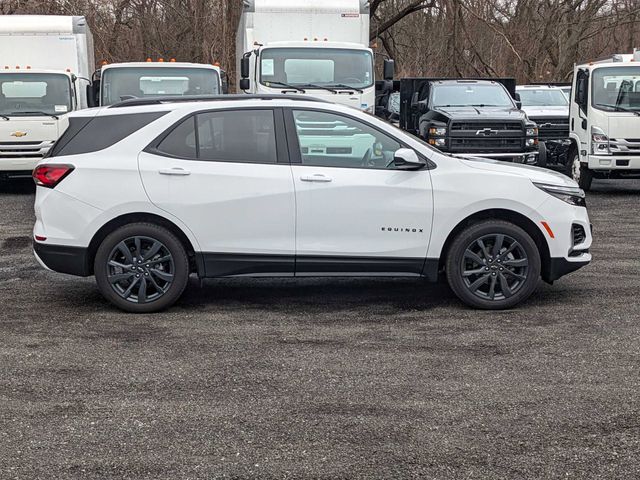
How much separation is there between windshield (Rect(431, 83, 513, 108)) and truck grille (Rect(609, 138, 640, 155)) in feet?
7.92

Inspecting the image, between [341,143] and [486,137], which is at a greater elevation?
[341,143]

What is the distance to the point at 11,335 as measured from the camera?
7180mm

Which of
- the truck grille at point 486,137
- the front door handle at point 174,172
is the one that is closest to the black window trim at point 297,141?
the front door handle at point 174,172

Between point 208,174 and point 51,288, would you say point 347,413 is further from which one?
point 51,288

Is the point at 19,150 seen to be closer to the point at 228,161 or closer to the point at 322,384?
the point at 228,161

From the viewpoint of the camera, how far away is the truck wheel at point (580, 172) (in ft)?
56.2

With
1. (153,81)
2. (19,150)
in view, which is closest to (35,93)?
(19,150)

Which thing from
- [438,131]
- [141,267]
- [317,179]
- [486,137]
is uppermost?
[317,179]

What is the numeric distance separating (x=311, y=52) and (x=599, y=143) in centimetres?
509

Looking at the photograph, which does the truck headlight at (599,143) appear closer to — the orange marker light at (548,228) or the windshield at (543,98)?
the windshield at (543,98)

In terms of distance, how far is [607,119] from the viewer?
16.5 meters

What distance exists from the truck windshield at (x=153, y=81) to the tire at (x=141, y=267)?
9063 millimetres

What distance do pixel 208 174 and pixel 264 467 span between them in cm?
357

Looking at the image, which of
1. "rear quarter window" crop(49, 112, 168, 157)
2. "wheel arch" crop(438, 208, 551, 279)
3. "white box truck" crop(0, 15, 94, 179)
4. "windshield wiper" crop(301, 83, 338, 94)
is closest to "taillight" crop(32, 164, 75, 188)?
"rear quarter window" crop(49, 112, 168, 157)
